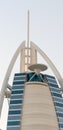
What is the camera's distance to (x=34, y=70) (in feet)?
350

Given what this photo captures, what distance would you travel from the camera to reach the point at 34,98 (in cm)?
9744

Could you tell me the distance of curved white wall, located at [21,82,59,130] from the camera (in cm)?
9138

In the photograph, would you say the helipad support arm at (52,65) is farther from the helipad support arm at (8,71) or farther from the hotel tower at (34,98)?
the helipad support arm at (8,71)

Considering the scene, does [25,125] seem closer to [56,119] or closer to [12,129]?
[12,129]

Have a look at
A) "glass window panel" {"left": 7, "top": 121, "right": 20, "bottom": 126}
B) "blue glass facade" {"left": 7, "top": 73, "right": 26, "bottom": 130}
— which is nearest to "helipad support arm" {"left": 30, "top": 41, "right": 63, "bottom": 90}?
"blue glass facade" {"left": 7, "top": 73, "right": 26, "bottom": 130}

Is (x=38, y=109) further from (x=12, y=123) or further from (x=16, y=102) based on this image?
(x=12, y=123)

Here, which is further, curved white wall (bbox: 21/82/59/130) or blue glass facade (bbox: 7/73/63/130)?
blue glass facade (bbox: 7/73/63/130)

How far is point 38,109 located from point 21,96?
24.0 ft

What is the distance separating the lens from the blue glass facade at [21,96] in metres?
93.1

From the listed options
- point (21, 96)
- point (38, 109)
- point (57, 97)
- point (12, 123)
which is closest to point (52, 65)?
point (57, 97)

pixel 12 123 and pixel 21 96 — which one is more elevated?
pixel 21 96

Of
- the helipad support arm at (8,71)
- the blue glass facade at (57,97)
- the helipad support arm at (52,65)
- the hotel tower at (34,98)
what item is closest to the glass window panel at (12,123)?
the hotel tower at (34,98)

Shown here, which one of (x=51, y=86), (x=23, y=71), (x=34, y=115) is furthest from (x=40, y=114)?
(x=23, y=71)

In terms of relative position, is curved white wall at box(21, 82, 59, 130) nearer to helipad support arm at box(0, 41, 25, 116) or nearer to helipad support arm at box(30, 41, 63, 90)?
helipad support arm at box(0, 41, 25, 116)
